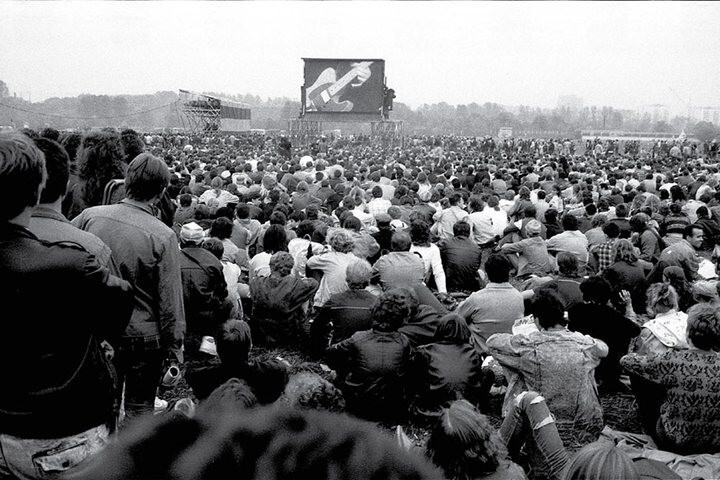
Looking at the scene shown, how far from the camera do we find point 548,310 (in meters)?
3.59

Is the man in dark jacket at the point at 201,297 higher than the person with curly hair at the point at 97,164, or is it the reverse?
the person with curly hair at the point at 97,164

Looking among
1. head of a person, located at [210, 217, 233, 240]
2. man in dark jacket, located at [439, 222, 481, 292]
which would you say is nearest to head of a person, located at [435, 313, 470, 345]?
head of a person, located at [210, 217, 233, 240]

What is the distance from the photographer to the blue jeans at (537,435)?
3021 millimetres

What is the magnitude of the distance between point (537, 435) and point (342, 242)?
312cm

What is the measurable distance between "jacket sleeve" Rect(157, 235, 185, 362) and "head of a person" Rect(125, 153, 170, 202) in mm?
239

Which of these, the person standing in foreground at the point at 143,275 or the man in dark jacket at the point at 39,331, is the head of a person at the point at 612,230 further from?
the man in dark jacket at the point at 39,331

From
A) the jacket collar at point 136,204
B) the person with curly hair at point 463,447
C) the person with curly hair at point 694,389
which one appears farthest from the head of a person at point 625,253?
the jacket collar at point 136,204

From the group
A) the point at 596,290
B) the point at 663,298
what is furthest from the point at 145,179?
the point at 663,298

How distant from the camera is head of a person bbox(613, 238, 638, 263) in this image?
19.7 feet

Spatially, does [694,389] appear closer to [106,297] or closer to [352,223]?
[106,297]

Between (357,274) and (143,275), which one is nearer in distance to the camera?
(143,275)

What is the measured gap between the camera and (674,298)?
13.9 ft

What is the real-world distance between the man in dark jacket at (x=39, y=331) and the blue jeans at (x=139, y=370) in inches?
38.6

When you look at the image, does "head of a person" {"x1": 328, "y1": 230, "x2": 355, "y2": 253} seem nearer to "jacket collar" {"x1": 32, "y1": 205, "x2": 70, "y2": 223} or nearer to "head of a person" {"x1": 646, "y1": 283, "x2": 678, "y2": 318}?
"head of a person" {"x1": 646, "y1": 283, "x2": 678, "y2": 318}
